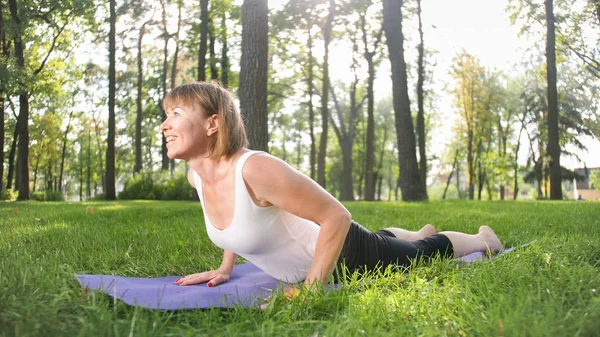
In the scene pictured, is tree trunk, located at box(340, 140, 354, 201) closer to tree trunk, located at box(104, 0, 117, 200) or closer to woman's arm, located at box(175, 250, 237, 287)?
tree trunk, located at box(104, 0, 117, 200)

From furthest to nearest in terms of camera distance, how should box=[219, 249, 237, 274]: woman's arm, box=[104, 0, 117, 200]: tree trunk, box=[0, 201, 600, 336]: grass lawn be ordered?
box=[104, 0, 117, 200]: tree trunk, box=[219, 249, 237, 274]: woman's arm, box=[0, 201, 600, 336]: grass lawn

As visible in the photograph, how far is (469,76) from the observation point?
31.2 m

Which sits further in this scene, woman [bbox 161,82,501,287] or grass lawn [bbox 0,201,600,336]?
woman [bbox 161,82,501,287]

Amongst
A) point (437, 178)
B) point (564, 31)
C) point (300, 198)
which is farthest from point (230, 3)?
point (437, 178)

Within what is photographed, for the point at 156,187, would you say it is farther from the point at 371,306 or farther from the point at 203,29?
the point at 371,306

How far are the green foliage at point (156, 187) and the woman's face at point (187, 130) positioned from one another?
18.5 m

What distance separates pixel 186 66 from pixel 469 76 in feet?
60.2

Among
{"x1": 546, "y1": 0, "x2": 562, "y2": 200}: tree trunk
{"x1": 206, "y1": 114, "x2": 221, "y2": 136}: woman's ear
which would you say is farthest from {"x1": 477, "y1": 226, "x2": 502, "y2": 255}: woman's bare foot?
{"x1": 546, "y1": 0, "x2": 562, "y2": 200}: tree trunk

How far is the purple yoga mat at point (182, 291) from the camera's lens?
2414mm

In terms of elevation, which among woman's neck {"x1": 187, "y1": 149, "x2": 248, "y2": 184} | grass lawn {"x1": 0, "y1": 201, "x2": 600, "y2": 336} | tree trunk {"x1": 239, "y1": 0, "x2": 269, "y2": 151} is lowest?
grass lawn {"x1": 0, "y1": 201, "x2": 600, "y2": 336}

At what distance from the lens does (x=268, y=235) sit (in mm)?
2861

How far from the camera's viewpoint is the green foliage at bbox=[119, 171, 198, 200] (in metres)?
21.4

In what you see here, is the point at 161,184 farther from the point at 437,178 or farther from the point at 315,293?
the point at 437,178

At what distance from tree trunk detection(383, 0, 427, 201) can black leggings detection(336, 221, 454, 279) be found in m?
9.34
